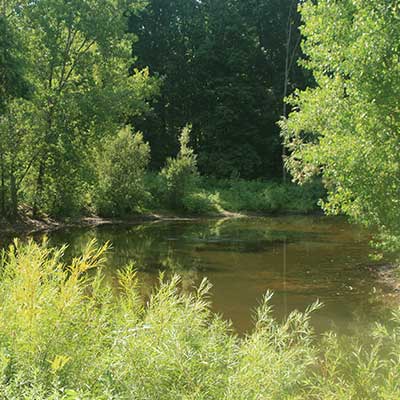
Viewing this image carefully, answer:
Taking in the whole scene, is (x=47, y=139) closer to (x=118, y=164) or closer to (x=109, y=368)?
(x=118, y=164)

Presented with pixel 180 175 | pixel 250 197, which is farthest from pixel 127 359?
pixel 250 197

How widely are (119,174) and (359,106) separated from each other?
18.5 metres

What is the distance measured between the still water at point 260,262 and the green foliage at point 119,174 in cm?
204

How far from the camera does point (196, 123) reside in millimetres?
42188

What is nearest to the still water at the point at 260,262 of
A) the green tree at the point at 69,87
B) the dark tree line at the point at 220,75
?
the green tree at the point at 69,87

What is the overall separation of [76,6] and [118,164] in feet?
26.1

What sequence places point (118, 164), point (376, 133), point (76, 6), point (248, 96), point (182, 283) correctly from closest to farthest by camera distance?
point (376, 133) → point (182, 283) → point (76, 6) → point (118, 164) → point (248, 96)

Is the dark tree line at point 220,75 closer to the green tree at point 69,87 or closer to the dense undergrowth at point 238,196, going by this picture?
the dense undergrowth at point 238,196

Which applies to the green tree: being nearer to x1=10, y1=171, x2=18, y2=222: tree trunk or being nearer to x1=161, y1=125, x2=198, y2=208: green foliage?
x1=10, y1=171, x2=18, y2=222: tree trunk

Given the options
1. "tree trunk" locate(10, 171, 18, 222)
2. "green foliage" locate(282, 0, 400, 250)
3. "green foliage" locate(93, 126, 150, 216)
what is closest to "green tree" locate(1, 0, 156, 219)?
"tree trunk" locate(10, 171, 18, 222)

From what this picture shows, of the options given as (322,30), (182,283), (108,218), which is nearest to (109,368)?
(322,30)

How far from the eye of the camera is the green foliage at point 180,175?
29.1 metres

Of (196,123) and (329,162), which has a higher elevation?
(196,123)

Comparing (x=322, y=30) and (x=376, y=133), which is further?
(x=322, y=30)
